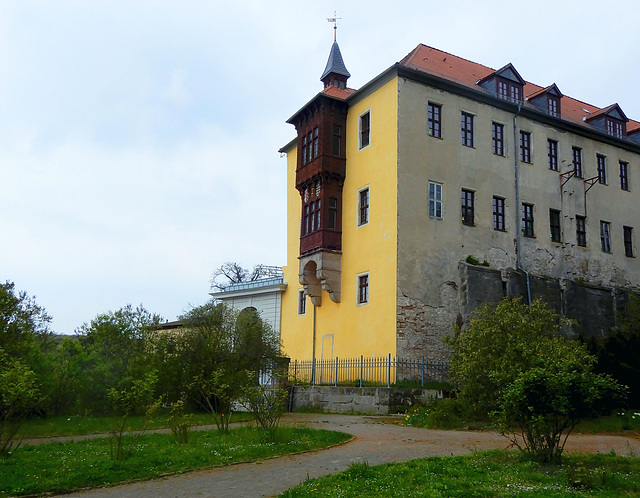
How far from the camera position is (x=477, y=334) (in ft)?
53.0

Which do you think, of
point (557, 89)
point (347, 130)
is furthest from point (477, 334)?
point (557, 89)

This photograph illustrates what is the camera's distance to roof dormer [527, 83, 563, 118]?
108 ft

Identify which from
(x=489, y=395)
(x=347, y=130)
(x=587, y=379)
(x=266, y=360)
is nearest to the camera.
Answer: (x=587, y=379)

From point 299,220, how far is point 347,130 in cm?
614

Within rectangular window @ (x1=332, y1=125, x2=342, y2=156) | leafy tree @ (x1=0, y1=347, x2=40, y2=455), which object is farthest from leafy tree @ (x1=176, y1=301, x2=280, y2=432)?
rectangular window @ (x1=332, y1=125, x2=342, y2=156)

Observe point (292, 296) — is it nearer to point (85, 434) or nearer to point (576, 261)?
point (576, 261)

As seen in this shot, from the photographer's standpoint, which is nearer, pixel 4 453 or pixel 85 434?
pixel 4 453

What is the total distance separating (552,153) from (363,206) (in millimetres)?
11079

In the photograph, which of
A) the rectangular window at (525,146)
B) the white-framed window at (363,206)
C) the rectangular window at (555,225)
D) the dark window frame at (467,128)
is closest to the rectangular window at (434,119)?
the dark window frame at (467,128)

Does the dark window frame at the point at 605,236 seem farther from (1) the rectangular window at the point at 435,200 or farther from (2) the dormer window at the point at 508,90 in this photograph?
(1) the rectangular window at the point at 435,200

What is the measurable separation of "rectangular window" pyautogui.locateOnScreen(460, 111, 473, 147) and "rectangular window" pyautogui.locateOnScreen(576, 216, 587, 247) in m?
7.82

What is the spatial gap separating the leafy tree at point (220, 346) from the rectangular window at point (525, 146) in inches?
600

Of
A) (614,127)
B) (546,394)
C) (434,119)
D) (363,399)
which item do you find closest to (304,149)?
(434,119)

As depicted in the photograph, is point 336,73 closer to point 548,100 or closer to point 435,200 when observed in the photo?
point 435,200
